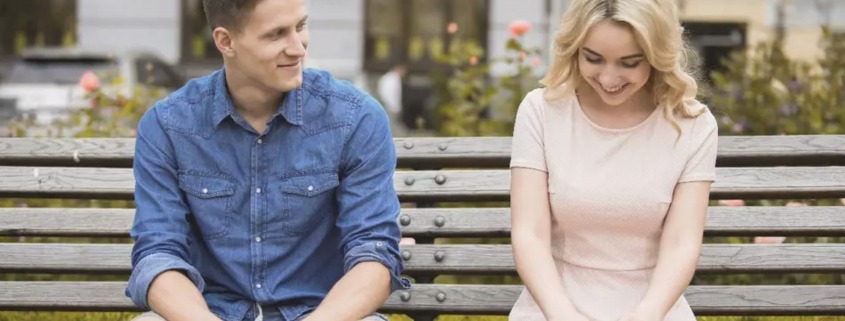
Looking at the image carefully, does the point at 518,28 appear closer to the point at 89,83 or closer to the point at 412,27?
the point at 89,83

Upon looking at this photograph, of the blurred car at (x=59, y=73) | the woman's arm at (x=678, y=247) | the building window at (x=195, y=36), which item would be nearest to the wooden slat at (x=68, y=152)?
the woman's arm at (x=678, y=247)

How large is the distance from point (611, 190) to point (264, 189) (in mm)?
912

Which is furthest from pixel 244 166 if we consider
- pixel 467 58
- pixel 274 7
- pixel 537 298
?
pixel 467 58

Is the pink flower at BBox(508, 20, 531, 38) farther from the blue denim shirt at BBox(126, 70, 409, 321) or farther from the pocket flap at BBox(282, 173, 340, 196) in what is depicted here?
the pocket flap at BBox(282, 173, 340, 196)

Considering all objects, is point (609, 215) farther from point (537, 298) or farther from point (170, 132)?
point (170, 132)

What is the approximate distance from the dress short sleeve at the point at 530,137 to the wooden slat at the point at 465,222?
655 mm

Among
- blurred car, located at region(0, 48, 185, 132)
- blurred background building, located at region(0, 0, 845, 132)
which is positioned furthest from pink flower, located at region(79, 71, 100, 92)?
blurred background building, located at region(0, 0, 845, 132)

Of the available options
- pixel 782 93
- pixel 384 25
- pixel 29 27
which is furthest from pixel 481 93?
pixel 29 27

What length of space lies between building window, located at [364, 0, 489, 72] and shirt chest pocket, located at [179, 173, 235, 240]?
22.0 m

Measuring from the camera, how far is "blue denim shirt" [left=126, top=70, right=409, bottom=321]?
4062 millimetres

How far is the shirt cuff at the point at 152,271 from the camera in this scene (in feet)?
13.0

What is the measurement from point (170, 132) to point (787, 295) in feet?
6.41

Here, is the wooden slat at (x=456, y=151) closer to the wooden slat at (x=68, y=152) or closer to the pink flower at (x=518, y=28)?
the wooden slat at (x=68, y=152)

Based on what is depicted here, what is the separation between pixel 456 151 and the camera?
485 cm
